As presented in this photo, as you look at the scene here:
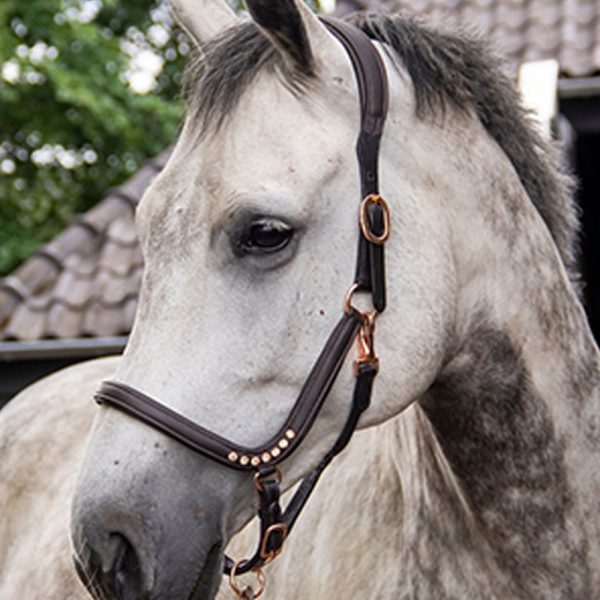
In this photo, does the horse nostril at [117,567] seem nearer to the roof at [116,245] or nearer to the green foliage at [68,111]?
the roof at [116,245]

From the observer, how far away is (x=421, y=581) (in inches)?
91.2

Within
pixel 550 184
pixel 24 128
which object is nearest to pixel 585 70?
pixel 550 184

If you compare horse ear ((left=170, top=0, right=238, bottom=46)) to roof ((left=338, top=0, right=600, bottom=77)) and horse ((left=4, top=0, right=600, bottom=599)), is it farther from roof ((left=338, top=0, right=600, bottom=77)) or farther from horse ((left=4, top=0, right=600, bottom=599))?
roof ((left=338, top=0, right=600, bottom=77))

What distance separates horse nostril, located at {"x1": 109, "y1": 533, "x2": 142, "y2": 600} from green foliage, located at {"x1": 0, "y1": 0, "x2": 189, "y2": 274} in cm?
964

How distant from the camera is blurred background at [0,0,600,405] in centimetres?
609

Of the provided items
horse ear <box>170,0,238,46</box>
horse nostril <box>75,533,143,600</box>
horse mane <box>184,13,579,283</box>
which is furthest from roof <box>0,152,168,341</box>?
horse nostril <box>75,533,143,600</box>

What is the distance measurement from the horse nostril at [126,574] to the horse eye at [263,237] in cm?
54

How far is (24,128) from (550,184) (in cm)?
1195

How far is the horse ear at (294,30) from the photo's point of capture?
2.06m

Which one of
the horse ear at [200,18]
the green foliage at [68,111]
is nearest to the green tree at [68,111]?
the green foliage at [68,111]

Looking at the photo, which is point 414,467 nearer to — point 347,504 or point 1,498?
point 347,504

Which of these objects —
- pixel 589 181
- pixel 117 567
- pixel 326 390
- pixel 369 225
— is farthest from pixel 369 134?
pixel 589 181

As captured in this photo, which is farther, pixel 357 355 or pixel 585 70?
pixel 585 70

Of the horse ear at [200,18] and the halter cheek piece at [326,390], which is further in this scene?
the horse ear at [200,18]
